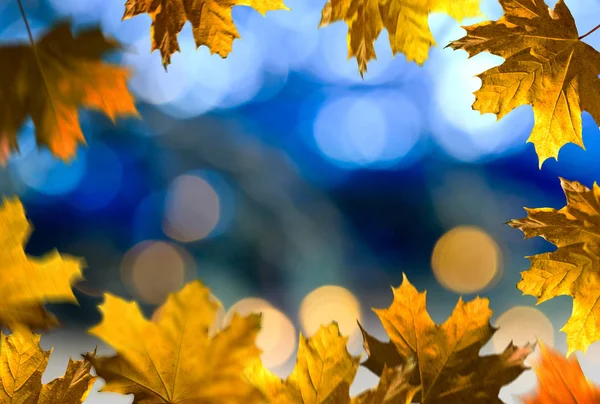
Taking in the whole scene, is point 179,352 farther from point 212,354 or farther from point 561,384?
point 561,384

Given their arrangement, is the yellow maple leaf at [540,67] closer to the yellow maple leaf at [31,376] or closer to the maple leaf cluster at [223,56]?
the maple leaf cluster at [223,56]

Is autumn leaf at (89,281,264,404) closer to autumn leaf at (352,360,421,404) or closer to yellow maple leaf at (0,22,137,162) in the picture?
autumn leaf at (352,360,421,404)

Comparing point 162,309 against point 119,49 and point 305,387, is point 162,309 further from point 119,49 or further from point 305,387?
point 119,49

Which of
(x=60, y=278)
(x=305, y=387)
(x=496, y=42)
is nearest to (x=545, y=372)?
(x=305, y=387)

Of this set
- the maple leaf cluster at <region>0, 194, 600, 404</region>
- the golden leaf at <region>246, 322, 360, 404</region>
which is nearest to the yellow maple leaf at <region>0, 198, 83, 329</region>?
the maple leaf cluster at <region>0, 194, 600, 404</region>

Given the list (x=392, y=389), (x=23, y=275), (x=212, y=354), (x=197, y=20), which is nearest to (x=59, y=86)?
(x=197, y=20)

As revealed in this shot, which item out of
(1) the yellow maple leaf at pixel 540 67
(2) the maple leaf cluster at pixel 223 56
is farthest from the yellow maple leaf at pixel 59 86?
(1) the yellow maple leaf at pixel 540 67
